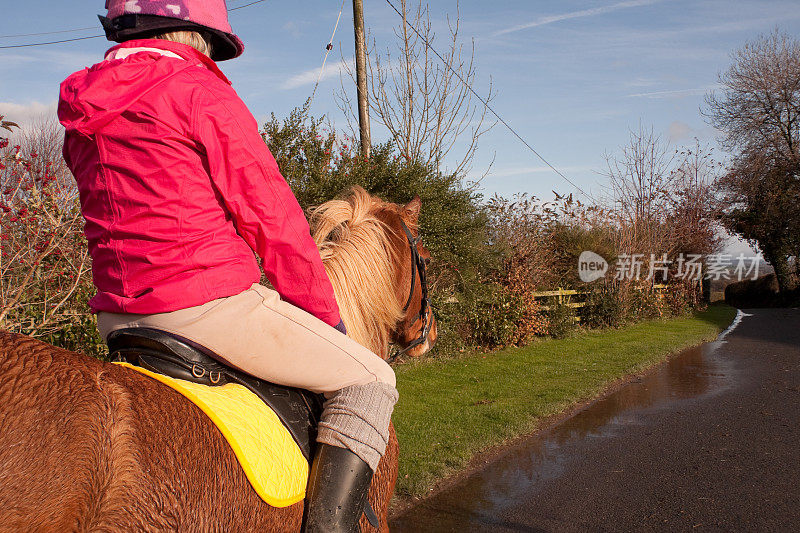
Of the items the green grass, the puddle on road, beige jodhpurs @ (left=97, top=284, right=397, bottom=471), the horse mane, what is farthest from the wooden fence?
beige jodhpurs @ (left=97, top=284, right=397, bottom=471)

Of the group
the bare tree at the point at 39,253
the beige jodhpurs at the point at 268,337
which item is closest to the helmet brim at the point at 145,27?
the beige jodhpurs at the point at 268,337

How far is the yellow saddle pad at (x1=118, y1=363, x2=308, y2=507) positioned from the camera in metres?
1.69

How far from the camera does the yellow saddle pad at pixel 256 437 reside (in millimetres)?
1691

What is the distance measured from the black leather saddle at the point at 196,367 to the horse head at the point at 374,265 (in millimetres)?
685

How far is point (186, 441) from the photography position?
1.59m

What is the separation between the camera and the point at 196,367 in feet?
5.86

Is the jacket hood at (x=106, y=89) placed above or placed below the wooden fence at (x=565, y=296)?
above

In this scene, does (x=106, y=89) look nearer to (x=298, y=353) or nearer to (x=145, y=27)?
(x=145, y=27)

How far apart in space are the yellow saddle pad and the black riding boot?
0.15ft

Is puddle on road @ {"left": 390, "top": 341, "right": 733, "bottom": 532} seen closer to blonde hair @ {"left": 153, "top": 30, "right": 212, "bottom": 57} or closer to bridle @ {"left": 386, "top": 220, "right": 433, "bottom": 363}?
bridle @ {"left": 386, "top": 220, "right": 433, "bottom": 363}

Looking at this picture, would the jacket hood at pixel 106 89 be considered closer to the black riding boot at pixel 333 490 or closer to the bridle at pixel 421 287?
the black riding boot at pixel 333 490

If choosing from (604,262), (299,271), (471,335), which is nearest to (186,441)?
(299,271)

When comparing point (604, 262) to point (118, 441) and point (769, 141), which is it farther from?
point (769, 141)

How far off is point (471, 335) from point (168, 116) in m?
11.2
